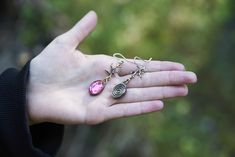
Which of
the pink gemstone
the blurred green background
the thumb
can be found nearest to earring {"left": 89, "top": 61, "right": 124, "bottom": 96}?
the pink gemstone

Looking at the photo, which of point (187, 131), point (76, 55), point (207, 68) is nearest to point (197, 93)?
point (207, 68)

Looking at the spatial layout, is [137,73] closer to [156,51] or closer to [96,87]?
[96,87]

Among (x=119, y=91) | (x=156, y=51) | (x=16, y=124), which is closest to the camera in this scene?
(x=16, y=124)

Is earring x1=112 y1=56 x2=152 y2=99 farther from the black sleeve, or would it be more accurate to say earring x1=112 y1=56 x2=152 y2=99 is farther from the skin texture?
the black sleeve

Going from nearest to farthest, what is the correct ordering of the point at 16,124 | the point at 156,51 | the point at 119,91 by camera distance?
the point at 16,124 < the point at 119,91 < the point at 156,51

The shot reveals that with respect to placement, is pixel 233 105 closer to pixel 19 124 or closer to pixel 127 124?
pixel 127 124

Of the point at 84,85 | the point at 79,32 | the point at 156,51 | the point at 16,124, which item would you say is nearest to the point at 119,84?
the point at 84,85
